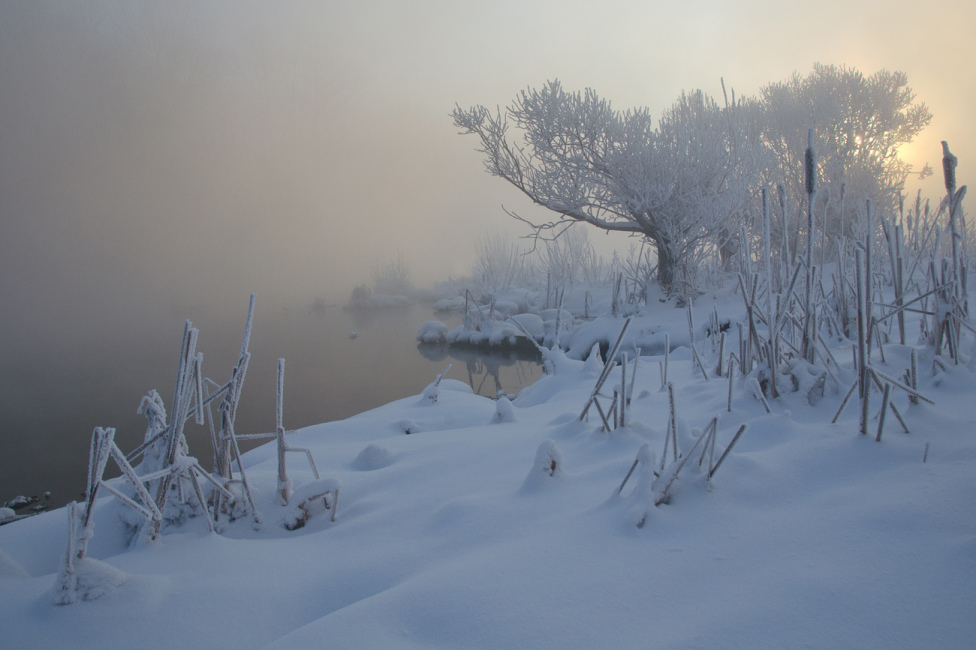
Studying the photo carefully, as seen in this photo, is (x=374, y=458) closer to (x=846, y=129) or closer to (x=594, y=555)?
(x=594, y=555)

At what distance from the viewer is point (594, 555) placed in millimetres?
917

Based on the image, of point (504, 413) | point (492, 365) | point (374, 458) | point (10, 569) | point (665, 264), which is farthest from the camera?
point (665, 264)

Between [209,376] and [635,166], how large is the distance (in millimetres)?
6682

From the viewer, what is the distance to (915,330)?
264cm

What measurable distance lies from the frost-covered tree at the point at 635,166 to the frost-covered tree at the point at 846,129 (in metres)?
3.67

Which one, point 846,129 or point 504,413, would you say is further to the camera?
point 846,129

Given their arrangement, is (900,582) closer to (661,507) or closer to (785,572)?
(785,572)

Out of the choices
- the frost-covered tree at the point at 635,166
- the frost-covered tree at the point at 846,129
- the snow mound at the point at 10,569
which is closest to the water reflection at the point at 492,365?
the frost-covered tree at the point at 635,166

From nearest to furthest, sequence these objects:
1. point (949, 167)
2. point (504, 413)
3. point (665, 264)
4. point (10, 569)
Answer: point (10, 569)
point (949, 167)
point (504, 413)
point (665, 264)

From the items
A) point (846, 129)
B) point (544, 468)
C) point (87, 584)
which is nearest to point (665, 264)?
point (846, 129)

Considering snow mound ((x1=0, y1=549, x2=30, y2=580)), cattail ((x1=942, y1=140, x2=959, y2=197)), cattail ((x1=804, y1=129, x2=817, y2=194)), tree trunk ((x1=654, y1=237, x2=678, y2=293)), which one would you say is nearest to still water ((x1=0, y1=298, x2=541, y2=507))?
snow mound ((x1=0, y1=549, x2=30, y2=580))

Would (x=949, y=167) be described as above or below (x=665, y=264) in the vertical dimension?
below

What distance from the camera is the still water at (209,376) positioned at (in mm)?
3469

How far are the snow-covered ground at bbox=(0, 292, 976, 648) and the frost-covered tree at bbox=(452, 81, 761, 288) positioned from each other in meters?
6.56
